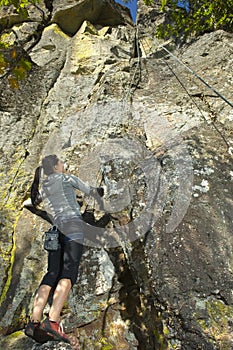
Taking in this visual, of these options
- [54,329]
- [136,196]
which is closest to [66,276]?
[54,329]

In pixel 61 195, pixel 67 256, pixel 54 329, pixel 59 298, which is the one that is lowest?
pixel 54 329

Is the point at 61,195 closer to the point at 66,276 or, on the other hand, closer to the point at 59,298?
the point at 66,276

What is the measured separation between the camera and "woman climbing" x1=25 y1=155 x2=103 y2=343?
3.46 m

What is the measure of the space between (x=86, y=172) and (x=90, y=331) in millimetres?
2489

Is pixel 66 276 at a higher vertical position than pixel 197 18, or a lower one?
lower

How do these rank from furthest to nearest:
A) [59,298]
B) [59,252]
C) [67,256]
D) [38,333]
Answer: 1. [59,252]
2. [67,256]
3. [59,298]
4. [38,333]

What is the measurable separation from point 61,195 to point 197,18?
5.64m

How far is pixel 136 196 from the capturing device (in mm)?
4258

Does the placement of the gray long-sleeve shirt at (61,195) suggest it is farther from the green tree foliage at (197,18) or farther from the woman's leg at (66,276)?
the green tree foliage at (197,18)

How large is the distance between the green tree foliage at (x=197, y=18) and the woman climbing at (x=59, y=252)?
5.02 meters

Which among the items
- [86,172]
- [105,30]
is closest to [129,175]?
[86,172]

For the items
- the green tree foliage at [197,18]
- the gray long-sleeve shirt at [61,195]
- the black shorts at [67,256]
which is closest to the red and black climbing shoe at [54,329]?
the black shorts at [67,256]

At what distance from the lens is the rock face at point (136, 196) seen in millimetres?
3373

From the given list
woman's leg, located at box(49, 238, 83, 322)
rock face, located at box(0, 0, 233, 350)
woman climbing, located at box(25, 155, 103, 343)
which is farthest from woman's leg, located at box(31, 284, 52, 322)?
rock face, located at box(0, 0, 233, 350)
